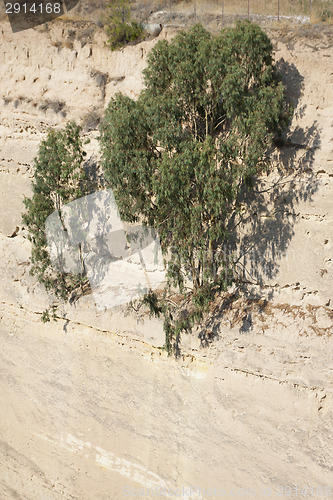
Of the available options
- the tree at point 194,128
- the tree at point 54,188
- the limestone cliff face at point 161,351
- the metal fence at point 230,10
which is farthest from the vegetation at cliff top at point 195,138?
the metal fence at point 230,10

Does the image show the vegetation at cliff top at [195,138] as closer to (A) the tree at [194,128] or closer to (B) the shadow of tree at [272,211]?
(A) the tree at [194,128]

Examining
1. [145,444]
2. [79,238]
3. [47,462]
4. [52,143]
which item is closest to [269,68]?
[52,143]

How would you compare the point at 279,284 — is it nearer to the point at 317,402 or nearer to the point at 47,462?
the point at 317,402

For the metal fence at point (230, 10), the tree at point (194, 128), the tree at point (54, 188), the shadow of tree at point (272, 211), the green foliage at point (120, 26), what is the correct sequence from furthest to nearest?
the green foliage at point (120, 26), the tree at point (54, 188), the metal fence at point (230, 10), the shadow of tree at point (272, 211), the tree at point (194, 128)

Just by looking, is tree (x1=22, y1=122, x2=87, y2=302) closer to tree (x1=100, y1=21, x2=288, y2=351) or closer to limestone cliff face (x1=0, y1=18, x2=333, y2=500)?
limestone cliff face (x1=0, y1=18, x2=333, y2=500)

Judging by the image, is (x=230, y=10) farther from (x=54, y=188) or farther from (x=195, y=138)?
(x=54, y=188)

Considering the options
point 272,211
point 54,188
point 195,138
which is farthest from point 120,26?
point 272,211
